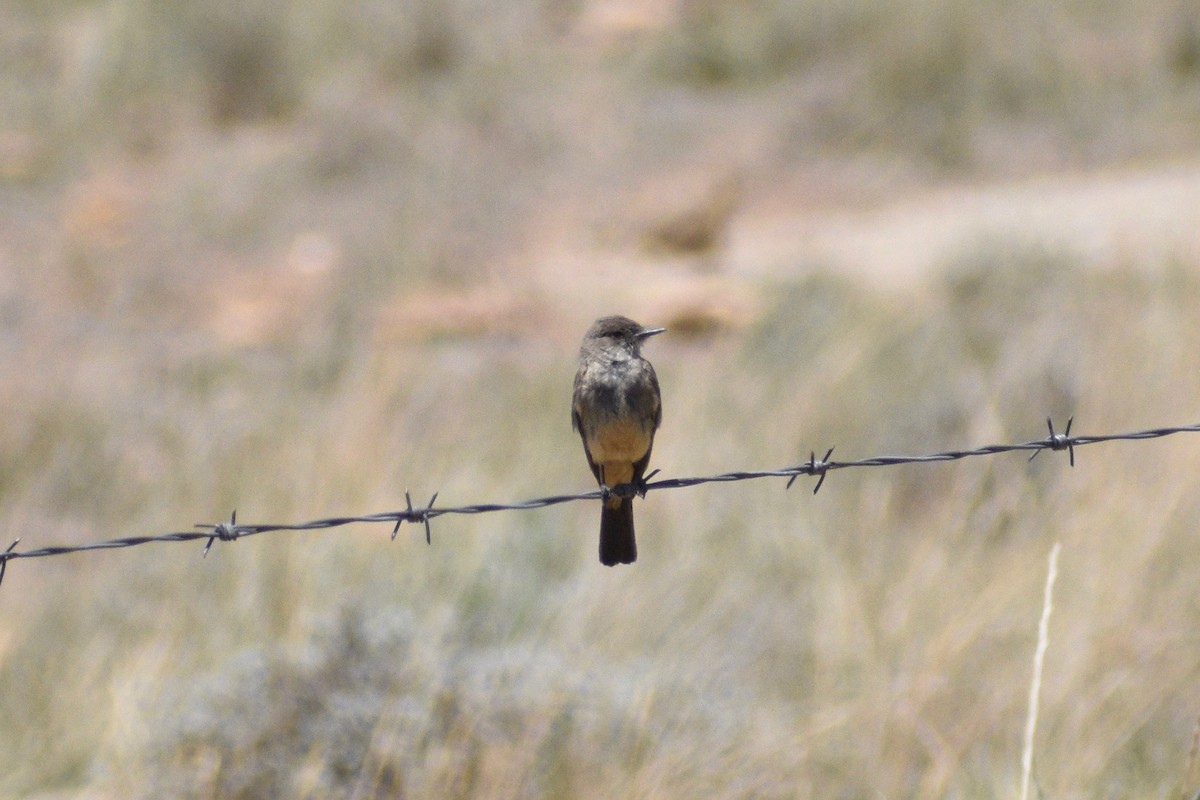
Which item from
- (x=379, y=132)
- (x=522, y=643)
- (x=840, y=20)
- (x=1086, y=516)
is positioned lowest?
(x=522, y=643)

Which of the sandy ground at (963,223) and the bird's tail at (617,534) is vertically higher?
the sandy ground at (963,223)

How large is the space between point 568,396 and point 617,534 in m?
4.36

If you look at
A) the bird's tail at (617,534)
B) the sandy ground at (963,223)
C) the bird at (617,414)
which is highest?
the sandy ground at (963,223)

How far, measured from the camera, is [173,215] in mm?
15445

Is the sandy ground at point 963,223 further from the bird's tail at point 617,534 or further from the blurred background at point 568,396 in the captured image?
the bird's tail at point 617,534

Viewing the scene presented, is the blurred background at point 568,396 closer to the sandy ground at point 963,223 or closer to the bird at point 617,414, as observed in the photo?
the sandy ground at point 963,223

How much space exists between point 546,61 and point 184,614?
577 inches

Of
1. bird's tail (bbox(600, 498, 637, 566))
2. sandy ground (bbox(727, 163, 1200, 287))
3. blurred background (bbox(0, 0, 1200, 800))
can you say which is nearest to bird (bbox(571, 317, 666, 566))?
bird's tail (bbox(600, 498, 637, 566))

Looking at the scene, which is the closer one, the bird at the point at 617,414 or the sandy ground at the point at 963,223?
the bird at the point at 617,414

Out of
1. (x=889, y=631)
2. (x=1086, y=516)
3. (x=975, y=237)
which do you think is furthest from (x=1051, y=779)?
(x=975, y=237)

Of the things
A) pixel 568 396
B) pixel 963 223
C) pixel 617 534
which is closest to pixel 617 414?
pixel 617 534

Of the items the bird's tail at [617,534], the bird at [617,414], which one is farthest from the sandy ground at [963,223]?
the bird's tail at [617,534]

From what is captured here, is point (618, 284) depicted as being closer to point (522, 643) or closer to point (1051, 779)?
point (522, 643)

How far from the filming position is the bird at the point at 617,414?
506cm
